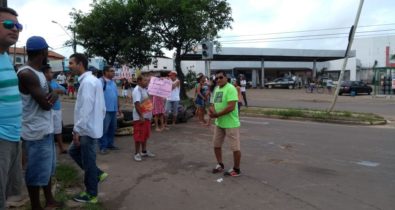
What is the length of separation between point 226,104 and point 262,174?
1.32 metres

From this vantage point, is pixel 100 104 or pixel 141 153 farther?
pixel 141 153

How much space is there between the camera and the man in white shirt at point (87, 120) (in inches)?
206

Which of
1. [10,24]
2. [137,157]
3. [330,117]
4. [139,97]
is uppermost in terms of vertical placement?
[10,24]

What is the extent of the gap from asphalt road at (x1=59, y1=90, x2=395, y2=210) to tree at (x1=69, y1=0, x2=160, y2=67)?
1364cm

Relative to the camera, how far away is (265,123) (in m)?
14.6

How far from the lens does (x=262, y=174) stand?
7281 millimetres

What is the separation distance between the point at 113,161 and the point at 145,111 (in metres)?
1.16

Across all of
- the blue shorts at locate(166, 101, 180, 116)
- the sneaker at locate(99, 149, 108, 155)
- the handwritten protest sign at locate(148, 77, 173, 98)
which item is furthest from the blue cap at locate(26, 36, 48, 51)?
the blue shorts at locate(166, 101, 180, 116)

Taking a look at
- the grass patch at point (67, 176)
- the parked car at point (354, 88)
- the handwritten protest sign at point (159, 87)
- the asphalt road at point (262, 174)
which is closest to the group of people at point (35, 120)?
the grass patch at point (67, 176)

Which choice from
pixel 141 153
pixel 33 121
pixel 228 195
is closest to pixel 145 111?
pixel 141 153

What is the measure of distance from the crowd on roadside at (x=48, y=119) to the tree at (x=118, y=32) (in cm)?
1530

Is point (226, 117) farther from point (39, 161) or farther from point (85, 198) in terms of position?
point (39, 161)

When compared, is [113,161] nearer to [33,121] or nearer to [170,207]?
[170,207]

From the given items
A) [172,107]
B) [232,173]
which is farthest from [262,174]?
[172,107]
